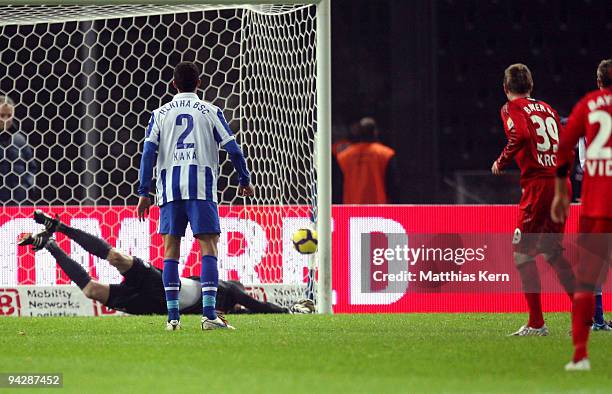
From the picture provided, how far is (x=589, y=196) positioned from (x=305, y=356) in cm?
151

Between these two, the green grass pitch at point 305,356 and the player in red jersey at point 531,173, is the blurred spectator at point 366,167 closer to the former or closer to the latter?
the green grass pitch at point 305,356

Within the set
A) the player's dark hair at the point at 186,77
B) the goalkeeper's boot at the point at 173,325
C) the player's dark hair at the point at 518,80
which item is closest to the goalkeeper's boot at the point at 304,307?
the goalkeeper's boot at the point at 173,325

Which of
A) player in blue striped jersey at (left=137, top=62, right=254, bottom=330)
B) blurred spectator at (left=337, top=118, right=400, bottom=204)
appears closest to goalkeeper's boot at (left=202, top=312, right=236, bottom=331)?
player in blue striped jersey at (left=137, top=62, right=254, bottom=330)

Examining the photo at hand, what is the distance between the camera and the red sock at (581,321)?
5.40 m

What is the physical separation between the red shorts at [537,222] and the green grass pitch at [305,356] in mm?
514

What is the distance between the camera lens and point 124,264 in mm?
9531

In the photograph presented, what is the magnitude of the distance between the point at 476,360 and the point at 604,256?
2.42ft

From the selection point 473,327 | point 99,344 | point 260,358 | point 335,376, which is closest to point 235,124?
point 473,327

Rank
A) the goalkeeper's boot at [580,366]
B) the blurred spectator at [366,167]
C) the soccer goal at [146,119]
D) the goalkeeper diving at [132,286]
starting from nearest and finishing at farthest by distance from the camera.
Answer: the goalkeeper's boot at [580,366], the goalkeeper diving at [132,286], the soccer goal at [146,119], the blurred spectator at [366,167]

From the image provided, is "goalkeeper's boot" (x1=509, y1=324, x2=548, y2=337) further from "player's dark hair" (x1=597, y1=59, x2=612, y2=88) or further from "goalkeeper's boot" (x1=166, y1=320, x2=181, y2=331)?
"goalkeeper's boot" (x1=166, y1=320, x2=181, y2=331)

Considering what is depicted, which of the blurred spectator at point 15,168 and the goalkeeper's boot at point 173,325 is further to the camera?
the blurred spectator at point 15,168

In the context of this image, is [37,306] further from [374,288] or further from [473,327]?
[473,327]

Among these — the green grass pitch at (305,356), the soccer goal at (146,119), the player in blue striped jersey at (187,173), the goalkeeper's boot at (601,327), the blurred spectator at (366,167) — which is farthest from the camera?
the blurred spectator at (366,167)

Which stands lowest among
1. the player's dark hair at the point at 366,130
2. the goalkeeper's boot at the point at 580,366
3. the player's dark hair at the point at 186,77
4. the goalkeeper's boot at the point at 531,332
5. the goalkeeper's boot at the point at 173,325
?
the goalkeeper's boot at the point at 531,332
